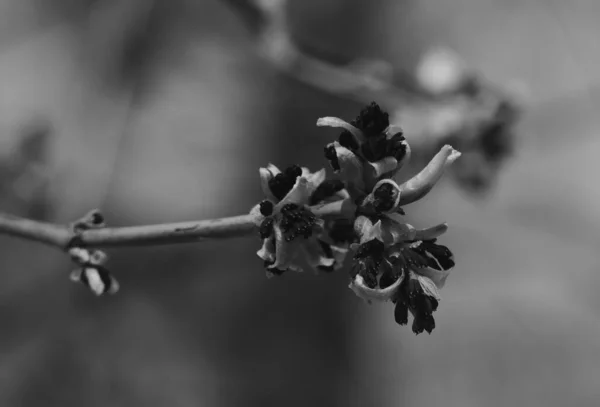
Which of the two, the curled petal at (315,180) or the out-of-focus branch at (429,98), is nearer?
the curled petal at (315,180)

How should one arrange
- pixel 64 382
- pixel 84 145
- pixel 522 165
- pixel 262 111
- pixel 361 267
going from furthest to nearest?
pixel 522 165
pixel 262 111
pixel 84 145
pixel 64 382
pixel 361 267

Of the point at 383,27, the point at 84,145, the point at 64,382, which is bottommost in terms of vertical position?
the point at 64,382

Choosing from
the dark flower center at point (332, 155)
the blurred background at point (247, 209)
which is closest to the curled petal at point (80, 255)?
the dark flower center at point (332, 155)

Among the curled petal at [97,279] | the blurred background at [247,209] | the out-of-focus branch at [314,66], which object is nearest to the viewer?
the curled petal at [97,279]

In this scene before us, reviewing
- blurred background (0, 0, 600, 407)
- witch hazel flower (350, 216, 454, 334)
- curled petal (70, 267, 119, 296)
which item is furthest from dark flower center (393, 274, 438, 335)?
blurred background (0, 0, 600, 407)

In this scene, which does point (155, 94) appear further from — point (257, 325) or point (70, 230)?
point (70, 230)

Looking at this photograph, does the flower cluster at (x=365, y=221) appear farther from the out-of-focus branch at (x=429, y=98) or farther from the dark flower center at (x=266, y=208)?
the out-of-focus branch at (x=429, y=98)

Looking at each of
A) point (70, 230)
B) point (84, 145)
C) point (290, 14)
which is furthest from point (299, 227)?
point (290, 14)
